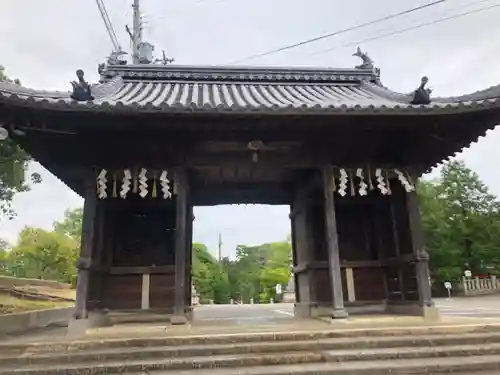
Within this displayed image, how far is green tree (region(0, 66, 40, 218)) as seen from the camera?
9.62 metres

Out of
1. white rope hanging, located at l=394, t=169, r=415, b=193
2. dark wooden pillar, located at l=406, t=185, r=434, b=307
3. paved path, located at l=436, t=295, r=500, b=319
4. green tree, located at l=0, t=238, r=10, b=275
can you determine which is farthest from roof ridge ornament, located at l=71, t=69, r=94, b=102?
green tree, located at l=0, t=238, r=10, b=275

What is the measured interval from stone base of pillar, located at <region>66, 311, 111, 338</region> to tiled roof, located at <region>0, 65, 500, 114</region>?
311cm

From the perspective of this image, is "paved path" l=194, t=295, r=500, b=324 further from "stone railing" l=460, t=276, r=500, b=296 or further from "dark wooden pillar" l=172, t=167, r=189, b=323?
"stone railing" l=460, t=276, r=500, b=296

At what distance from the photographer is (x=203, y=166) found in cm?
673

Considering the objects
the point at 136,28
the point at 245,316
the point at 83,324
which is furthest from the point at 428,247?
the point at 83,324

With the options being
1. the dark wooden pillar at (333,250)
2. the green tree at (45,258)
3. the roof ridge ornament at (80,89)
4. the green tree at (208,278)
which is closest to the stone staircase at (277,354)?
the dark wooden pillar at (333,250)

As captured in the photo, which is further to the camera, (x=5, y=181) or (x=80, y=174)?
(x=5, y=181)

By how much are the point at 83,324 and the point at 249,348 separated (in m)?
2.63

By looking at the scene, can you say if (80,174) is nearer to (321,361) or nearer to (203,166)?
(203,166)

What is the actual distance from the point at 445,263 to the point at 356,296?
87.8 ft

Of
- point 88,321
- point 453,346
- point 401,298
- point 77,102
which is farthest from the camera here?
point 401,298

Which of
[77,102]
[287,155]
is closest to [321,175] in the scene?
[287,155]

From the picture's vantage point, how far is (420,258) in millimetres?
6266

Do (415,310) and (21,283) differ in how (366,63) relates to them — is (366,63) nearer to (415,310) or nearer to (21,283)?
(415,310)
